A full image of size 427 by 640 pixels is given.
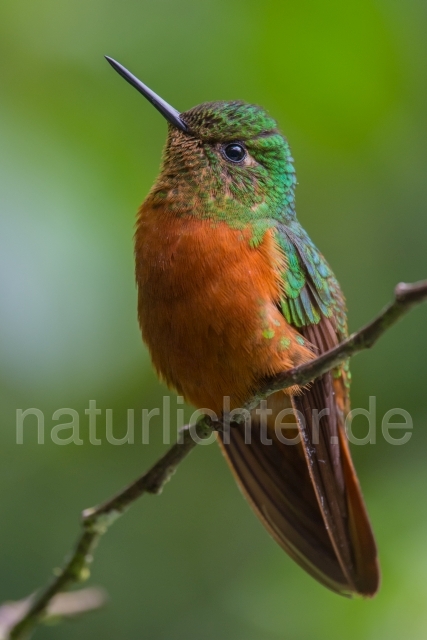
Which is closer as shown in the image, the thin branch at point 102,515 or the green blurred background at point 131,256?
the thin branch at point 102,515

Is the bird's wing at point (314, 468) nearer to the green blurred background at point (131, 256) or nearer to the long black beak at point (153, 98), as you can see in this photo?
the green blurred background at point (131, 256)

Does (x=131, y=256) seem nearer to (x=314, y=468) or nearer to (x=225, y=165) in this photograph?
(x=225, y=165)

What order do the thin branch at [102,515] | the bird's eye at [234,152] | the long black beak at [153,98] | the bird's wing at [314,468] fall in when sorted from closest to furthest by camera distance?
the thin branch at [102,515]
the long black beak at [153,98]
the bird's wing at [314,468]
the bird's eye at [234,152]

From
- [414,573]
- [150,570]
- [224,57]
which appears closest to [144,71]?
[224,57]

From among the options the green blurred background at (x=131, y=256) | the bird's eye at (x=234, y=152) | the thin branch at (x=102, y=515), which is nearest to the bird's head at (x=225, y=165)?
the bird's eye at (x=234, y=152)

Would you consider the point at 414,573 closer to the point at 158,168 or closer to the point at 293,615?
the point at 293,615
